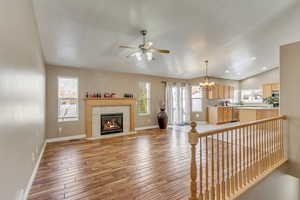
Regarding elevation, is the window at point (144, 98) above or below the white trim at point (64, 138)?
above

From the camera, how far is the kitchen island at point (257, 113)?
607 centimetres

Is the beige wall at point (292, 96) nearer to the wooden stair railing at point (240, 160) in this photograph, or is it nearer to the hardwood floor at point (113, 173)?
the wooden stair railing at point (240, 160)

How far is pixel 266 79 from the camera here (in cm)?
902

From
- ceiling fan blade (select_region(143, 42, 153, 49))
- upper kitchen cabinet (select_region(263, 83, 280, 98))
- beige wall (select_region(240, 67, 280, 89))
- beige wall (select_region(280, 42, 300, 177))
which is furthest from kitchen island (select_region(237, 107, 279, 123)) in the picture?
ceiling fan blade (select_region(143, 42, 153, 49))

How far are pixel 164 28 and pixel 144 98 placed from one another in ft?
13.2

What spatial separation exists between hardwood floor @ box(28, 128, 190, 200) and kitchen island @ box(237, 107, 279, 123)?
13.4ft

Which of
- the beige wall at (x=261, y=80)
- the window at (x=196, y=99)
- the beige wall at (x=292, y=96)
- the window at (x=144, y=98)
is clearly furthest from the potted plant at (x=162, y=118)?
the beige wall at (x=261, y=80)

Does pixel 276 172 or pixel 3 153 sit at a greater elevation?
pixel 3 153

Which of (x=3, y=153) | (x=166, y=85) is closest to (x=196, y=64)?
(x=166, y=85)

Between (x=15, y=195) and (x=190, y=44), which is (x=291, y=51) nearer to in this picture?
(x=190, y=44)

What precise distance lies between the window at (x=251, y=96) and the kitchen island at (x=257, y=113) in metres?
3.42

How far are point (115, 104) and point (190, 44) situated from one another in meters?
3.49

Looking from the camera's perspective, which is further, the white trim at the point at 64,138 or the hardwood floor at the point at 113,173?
the white trim at the point at 64,138

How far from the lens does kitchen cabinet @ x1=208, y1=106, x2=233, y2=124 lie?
8.17 meters
